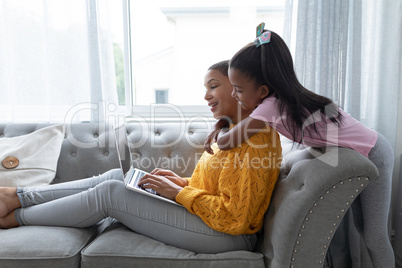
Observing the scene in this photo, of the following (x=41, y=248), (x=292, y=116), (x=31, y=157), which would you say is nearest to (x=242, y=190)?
(x=292, y=116)

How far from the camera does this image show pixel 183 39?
2.30 meters

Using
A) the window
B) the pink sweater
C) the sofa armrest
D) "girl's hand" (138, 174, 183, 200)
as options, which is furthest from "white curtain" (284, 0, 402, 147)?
"girl's hand" (138, 174, 183, 200)

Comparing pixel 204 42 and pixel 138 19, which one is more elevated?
pixel 138 19

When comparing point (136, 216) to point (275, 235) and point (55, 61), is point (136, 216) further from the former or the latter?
point (55, 61)

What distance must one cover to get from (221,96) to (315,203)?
1.98 ft

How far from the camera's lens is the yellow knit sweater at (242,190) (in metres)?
1.10

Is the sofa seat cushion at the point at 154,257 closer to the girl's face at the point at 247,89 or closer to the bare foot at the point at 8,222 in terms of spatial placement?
the bare foot at the point at 8,222

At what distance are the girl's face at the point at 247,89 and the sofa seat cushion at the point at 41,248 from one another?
851 millimetres

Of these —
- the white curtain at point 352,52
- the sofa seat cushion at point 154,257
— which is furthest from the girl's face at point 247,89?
the white curtain at point 352,52

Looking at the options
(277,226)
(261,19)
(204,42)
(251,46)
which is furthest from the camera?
(204,42)

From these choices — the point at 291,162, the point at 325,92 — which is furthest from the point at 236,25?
the point at 291,162

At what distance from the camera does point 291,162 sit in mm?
1216

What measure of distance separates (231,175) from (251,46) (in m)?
0.49

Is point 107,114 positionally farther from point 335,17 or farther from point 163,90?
point 335,17
